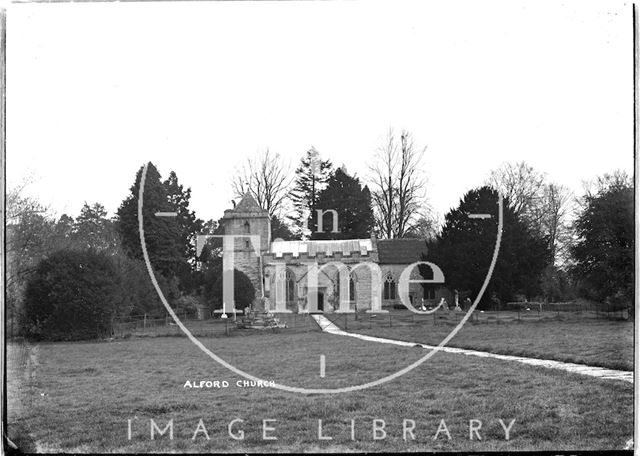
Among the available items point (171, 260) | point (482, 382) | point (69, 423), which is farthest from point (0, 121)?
point (482, 382)

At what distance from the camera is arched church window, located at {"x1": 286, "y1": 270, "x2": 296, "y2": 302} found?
26.4 feet

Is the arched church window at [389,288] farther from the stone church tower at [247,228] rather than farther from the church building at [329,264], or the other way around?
the stone church tower at [247,228]

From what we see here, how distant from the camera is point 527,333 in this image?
11055 millimetres

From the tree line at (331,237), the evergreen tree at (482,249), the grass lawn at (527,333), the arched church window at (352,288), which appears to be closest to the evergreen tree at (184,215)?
the tree line at (331,237)

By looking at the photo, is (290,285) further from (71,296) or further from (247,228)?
(71,296)

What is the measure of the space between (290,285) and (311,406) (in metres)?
2.12

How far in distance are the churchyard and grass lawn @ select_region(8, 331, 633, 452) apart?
0.01 metres

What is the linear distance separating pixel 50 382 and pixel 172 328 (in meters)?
1.75

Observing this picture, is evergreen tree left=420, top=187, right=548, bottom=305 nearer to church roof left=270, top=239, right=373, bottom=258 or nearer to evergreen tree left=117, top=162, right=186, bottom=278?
church roof left=270, top=239, right=373, bottom=258

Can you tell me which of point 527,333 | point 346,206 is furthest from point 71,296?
point 527,333

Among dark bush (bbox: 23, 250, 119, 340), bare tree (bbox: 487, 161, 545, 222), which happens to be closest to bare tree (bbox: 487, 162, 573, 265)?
bare tree (bbox: 487, 161, 545, 222)

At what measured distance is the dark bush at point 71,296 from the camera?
7168 millimetres

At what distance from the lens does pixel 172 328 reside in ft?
27.3

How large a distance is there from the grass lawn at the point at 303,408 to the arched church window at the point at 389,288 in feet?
3.15
